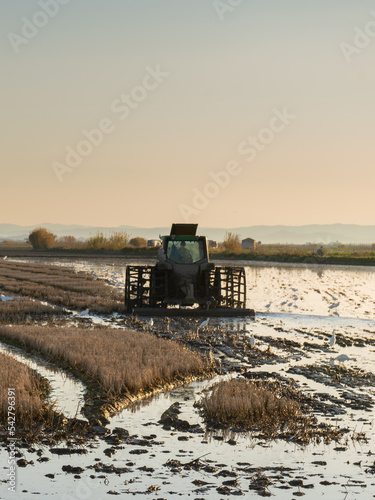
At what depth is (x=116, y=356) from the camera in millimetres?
11875

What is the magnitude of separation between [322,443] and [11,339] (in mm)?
9256

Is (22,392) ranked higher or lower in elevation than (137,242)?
lower

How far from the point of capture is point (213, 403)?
8695mm

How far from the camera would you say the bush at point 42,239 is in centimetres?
9112

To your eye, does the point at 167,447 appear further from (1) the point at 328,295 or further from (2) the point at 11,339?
(1) the point at 328,295

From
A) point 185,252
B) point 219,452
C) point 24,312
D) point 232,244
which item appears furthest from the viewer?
point 232,244

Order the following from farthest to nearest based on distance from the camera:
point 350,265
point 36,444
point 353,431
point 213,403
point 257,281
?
point 350,265, point 257,281, point 213,403, point 353,431, point 36,444

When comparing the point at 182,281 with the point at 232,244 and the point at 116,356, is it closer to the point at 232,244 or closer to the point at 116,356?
the point at 116,356

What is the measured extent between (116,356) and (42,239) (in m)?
81.6

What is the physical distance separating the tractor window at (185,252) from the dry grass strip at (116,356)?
619 cm

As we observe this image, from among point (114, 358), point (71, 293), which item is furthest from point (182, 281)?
point (114, 358)

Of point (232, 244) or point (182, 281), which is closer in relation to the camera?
point (182, 281)

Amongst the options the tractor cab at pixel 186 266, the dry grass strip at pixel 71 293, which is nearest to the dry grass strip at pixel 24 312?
the dry grass strip at pixel 71 293

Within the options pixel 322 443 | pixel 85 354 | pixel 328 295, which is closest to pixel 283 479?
pixel 322 443
